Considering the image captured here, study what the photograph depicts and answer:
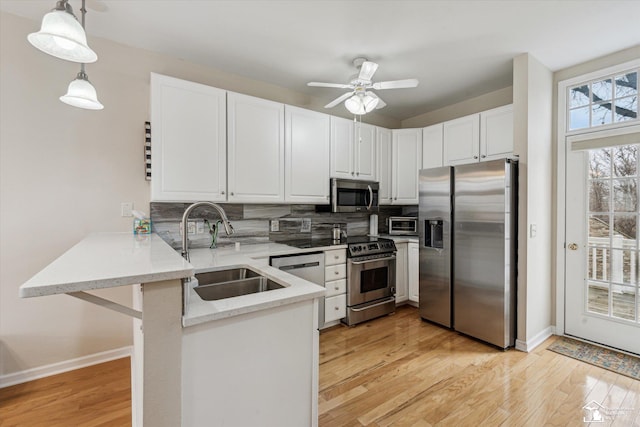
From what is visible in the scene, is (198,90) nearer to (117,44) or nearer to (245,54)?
(245,54)

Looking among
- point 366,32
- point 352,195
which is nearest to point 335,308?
point 352,195

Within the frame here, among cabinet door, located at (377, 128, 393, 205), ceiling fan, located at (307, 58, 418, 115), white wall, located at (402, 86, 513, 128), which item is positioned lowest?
cabinet door, located at (377, 128, 393, 205)

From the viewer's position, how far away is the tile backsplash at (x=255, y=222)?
2.66 meters

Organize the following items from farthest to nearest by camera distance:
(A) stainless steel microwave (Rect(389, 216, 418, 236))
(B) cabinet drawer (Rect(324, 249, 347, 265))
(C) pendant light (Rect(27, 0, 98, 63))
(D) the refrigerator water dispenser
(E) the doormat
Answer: (A) stainless steel microwave (Rect(389, 216, 418, 236)), (D) the refrigerator water dispenser, (B) cabinet drawer (Rect(324, 249, 347, 265)), (E) the doormat, (C) pendant light (Rect(27, 0, 98, 63))

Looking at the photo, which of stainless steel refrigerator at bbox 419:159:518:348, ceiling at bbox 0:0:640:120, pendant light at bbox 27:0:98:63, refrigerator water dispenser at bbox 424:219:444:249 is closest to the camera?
pendant light at bbox 27:0:98:63

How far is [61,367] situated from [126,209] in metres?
1.34

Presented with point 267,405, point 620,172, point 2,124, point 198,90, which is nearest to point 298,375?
point 267,405

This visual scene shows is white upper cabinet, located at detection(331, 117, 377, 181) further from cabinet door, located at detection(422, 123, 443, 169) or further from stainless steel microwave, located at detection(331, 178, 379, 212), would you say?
cabinet door, located at detection(422, 123, 443, 169)

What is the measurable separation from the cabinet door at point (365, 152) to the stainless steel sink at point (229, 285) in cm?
217

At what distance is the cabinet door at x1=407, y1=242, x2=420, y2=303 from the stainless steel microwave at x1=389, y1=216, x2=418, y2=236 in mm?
466

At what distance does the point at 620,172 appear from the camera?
2.57 metres

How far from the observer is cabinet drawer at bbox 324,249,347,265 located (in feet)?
9.72

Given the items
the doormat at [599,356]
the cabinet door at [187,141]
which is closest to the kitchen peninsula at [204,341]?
the cabinet door at [187,141]

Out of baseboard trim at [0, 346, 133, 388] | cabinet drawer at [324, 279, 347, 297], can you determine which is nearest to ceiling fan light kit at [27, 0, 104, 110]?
baseboard trim at [0, 346, 133, 388]
